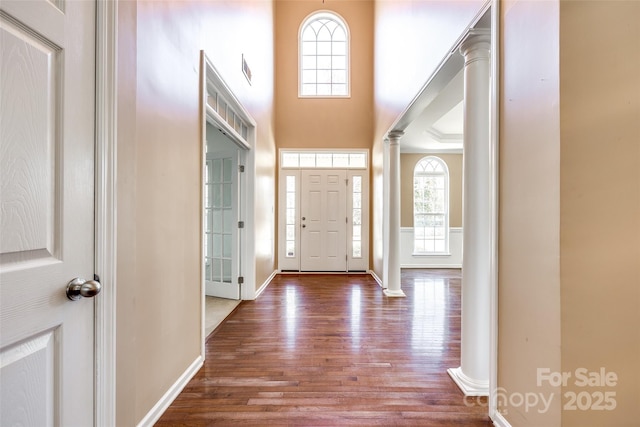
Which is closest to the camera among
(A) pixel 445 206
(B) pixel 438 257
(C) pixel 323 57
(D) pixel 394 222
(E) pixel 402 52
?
(E) pixel 402 52

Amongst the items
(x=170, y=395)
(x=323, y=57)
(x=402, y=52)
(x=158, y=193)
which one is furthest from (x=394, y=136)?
(x=170, y=395)

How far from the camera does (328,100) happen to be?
582 cm

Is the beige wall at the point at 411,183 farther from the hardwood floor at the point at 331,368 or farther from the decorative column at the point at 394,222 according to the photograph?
the hardwood floor at the point at 331,368

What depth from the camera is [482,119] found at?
1.97m

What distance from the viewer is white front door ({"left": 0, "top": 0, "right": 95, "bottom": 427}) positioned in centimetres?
80

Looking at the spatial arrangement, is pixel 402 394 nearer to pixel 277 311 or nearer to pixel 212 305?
pixel 277 311

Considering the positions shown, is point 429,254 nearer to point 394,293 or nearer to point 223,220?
point 394,293

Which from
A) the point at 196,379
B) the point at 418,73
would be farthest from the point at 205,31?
the point at 196,379

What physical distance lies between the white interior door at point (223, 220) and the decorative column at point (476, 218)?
271 centimetres

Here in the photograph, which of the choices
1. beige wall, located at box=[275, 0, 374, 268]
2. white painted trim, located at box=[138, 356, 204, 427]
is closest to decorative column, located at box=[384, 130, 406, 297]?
beige wall, located at box=[275, 0, 374, 268]

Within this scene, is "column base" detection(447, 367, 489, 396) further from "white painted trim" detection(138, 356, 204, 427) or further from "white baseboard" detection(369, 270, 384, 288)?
"white baseboard" detection(369, 270, 384, 288)

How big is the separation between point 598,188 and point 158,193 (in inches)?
77.0

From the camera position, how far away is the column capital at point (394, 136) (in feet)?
13.8

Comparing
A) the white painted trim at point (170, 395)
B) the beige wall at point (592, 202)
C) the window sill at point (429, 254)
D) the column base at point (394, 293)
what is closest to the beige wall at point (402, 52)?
the column base at point (394, 293)
